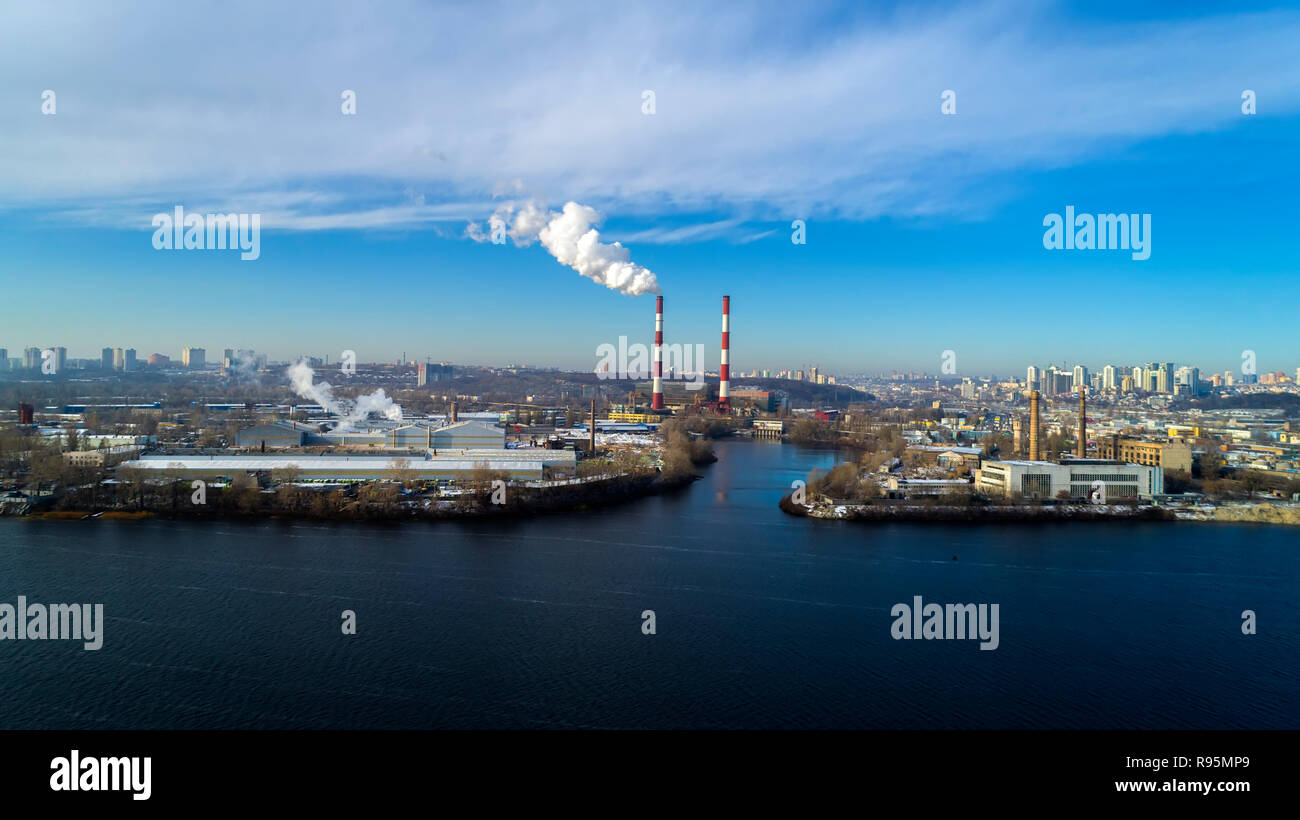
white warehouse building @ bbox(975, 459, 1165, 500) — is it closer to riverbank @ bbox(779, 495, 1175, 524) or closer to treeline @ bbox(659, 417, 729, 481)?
riverbank @ bbox(779, 495, 1175, 524)

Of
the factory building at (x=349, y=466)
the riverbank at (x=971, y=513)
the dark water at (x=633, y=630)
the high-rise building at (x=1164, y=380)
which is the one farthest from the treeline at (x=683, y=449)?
the high-rise building at (x=1164, y=380)

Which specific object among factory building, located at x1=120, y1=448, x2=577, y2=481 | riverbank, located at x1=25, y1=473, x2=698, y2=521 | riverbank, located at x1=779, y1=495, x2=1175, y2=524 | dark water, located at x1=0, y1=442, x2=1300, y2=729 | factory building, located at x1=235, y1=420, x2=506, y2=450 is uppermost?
factory building, located at x1=235, y1=420, x2=506, y2=450

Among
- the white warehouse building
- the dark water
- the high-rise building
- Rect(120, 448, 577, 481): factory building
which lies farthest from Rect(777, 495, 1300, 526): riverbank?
the high-rise building

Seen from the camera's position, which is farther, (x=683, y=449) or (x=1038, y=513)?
(x=683, y=449)

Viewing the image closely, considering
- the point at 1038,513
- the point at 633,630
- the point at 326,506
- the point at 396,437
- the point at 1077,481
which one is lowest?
the point at 633,630

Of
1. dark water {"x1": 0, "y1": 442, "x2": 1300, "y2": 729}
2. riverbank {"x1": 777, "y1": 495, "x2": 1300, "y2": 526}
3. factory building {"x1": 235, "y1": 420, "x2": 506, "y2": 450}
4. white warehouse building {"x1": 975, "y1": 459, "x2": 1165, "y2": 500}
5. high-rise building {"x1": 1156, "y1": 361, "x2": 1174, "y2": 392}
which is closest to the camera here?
dark water {"x1": 0, "y1": 442, "x2": 1300, "y2": 729}

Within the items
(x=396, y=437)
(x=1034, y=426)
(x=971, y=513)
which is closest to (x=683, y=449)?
(x=396, y=437)

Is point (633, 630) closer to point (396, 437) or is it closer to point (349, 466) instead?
point (349, 466)

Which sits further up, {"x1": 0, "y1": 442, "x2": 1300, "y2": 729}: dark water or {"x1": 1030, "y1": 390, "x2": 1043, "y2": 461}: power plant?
{"x1": 1030, "y1": 390, "x2": 1043, "y2": 461}: power plant

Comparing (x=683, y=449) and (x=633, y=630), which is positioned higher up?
(x=683, y=449)
